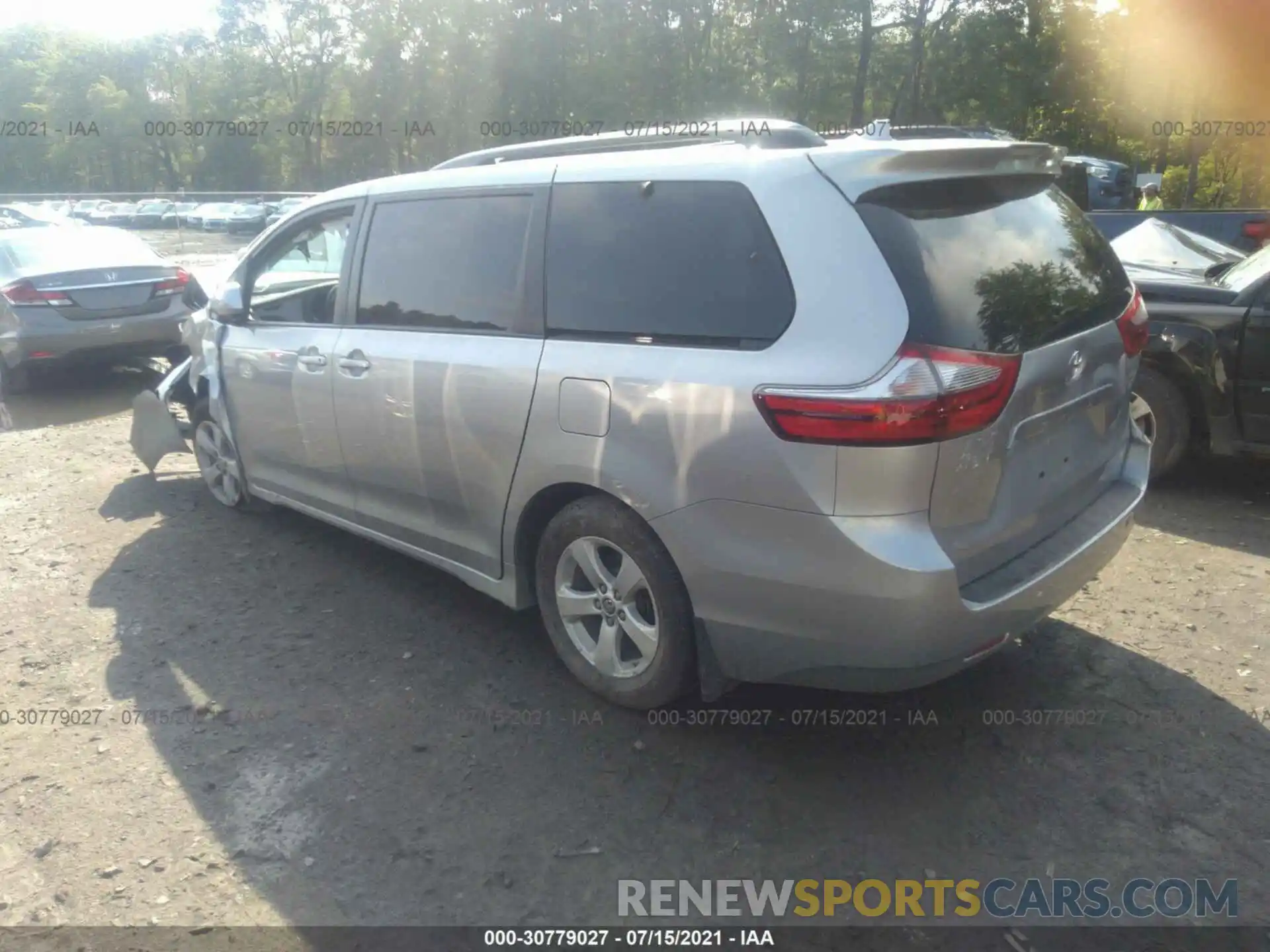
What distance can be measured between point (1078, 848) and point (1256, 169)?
19866 mm

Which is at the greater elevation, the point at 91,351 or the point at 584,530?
the point at 584,530

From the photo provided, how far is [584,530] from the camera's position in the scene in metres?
3.33

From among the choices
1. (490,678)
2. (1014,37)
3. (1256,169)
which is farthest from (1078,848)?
(1014,37)

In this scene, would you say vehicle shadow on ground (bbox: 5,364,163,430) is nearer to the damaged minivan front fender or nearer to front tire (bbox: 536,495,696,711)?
the damaged minivan front fender

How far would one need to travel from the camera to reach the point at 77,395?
31.2 ft

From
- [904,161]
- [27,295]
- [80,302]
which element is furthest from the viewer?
[80,302]

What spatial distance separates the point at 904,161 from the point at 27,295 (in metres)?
8.65

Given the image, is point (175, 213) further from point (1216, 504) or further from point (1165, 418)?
point (1216, 504)

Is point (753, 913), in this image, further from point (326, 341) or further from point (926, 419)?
point (326, 341)

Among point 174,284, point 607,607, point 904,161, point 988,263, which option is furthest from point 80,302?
point 988,263

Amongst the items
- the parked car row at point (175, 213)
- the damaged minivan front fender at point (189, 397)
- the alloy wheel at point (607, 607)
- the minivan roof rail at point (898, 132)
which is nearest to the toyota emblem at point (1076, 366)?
the minivan roof rail at point (898, 132)

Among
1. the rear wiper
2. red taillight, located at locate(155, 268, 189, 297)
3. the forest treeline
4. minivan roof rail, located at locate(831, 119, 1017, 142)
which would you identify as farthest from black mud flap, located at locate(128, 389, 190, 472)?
the forest treeline

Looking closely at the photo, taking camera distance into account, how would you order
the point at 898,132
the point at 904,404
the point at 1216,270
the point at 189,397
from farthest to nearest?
the point at 1216,270, the point at 189,397, the point at 898,132, the point at 904,404

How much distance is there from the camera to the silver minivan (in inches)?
105
